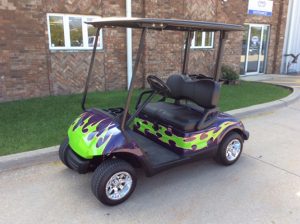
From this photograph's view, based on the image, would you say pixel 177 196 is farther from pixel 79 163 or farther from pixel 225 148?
pixel 79 163

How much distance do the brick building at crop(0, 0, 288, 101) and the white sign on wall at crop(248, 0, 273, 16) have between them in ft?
1.02

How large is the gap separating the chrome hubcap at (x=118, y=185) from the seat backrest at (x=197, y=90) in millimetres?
1325

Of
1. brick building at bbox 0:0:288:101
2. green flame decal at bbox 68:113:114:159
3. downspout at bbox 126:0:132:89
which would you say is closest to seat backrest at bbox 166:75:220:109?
green flame decal at bbox 68:113:114:159

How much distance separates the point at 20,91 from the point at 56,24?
184cm

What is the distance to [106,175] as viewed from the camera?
2.71 m

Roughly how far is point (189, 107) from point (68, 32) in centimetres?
455

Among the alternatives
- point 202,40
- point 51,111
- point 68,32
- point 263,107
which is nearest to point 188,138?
point 51,111

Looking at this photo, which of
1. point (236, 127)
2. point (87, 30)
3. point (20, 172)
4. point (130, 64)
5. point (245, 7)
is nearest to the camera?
point (20, 172)

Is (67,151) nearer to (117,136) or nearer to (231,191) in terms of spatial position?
(117,136)

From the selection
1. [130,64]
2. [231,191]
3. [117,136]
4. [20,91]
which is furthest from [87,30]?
[231,191]

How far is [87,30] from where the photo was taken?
742 centimetres

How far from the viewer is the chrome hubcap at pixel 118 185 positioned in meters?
2.79

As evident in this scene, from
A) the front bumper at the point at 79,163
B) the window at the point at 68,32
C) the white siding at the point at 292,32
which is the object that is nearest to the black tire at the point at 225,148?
the front bumper at the point at 79,163

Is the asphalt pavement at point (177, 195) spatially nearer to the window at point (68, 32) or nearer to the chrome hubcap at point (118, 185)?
the chrome hubcap at point (118, 185)
